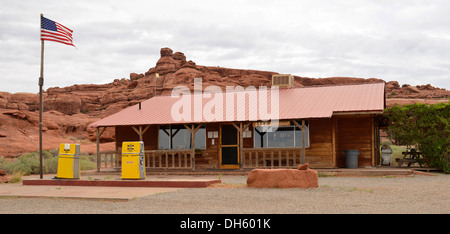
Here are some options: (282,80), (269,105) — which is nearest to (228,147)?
(269,105)

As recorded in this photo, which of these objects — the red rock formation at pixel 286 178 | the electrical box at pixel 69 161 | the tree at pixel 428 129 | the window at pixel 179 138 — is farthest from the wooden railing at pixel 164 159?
the tree at pixel 428 129

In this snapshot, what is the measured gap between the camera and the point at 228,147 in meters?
19.9

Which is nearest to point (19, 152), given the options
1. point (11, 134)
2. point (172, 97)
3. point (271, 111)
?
point (11, 134)

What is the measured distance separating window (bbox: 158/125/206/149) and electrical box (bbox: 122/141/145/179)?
20.7 ft

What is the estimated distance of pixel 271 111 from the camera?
18.8m

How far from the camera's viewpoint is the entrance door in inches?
782

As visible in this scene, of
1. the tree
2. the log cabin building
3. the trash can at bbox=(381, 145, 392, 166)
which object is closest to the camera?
the tree

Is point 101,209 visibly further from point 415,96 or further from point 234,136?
point 415,96

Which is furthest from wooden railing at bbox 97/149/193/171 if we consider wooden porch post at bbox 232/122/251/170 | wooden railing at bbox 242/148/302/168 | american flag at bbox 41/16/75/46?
american flag at bbox 41/16/75/46

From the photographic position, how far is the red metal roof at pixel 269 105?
707 inches

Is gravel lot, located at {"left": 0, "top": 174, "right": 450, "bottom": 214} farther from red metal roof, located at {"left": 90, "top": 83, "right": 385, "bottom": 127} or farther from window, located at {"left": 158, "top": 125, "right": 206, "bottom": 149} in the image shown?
window, located at {"left": 158, "top": 125, "right": 206, "bottom": 149}

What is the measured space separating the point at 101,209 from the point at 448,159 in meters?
13.4

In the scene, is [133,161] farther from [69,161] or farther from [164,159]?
[164,159]

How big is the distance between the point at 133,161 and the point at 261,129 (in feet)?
22.3
